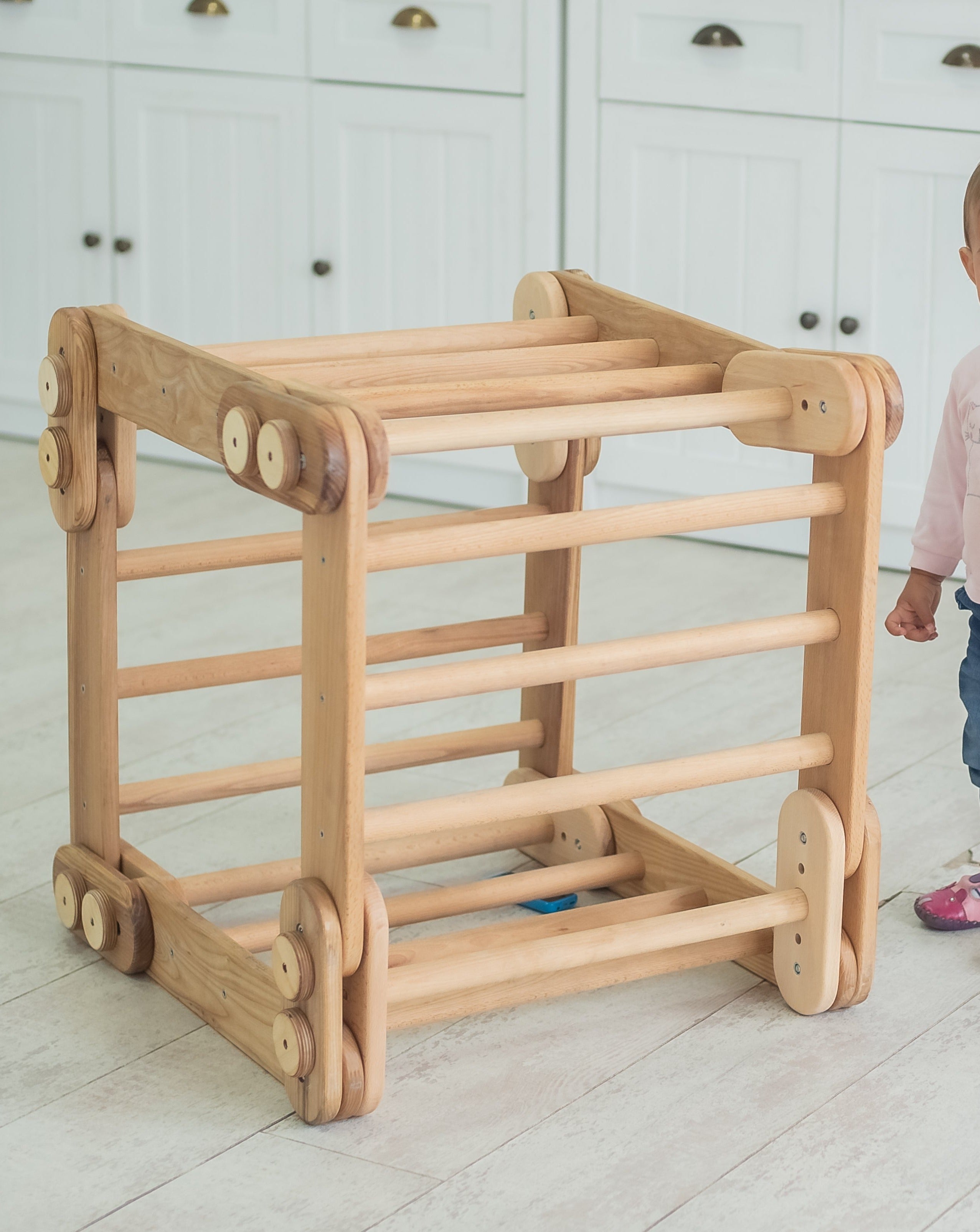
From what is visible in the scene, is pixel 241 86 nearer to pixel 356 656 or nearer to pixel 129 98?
pixel 129 98

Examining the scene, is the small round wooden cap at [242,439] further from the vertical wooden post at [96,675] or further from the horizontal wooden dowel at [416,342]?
the vertical wooden post at [96,675]

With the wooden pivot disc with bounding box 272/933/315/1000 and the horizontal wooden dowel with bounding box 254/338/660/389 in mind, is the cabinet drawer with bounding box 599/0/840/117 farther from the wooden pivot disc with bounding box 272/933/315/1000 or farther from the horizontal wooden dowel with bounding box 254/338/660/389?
the wooden pivot disc with bounding box 272/933/315/1000

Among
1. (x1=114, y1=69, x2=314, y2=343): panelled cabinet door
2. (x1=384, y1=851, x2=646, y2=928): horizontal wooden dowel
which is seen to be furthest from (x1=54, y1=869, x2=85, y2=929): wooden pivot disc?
(x1=114, y1=69, x2=314, y2=343): panelled cabinet door

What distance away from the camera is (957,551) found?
4.84ft

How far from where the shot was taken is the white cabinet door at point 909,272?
2373 mm

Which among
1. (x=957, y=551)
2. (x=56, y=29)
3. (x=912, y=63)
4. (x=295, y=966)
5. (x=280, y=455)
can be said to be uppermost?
(x=56, y=29)

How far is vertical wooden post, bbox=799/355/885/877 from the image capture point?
4.08ft

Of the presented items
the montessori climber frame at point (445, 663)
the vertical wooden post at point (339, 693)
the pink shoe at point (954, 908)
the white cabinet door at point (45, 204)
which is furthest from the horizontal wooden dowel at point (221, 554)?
the white cabinet door at point (45, 204)

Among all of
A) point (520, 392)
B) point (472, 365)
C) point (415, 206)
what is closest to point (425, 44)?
point (415, 206)

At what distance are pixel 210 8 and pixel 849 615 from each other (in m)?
2.03

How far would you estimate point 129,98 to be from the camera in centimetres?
302

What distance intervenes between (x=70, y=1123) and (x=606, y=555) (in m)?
1.56

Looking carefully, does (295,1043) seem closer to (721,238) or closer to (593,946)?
(593,946)

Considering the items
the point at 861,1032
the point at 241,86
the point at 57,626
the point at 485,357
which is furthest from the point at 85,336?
the point at 241,86
